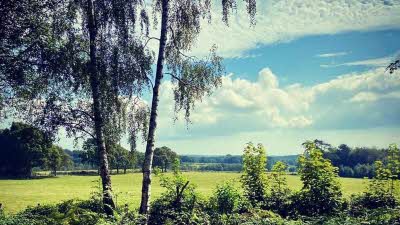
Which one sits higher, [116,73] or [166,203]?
[116,73]

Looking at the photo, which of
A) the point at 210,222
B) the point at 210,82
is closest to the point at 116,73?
the point at 210,82

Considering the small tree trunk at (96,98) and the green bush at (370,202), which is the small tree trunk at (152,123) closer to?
the small tree trunk at (96,98)

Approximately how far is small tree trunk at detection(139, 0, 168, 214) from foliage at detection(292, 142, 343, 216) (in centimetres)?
593

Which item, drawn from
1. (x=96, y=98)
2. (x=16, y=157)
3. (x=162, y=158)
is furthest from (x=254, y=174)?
(x=162, y=158)

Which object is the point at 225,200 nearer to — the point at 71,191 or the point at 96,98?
the point at 96,98

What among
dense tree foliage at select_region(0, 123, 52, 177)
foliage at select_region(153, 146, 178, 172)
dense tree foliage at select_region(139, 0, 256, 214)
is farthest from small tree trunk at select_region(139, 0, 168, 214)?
foliage at select_region(153, 146, 178, 172)

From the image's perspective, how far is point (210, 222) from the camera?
13.5 metres

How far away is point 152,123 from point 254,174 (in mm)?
5046

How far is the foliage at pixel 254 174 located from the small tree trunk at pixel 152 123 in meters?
4.36

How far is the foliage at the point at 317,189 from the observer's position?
15.1 meters

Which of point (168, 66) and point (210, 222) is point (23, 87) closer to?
point (168, 66)

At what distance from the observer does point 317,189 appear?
15.2 metres

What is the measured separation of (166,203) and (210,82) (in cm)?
513

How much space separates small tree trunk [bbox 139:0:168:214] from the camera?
Result: 14344 millimetres
